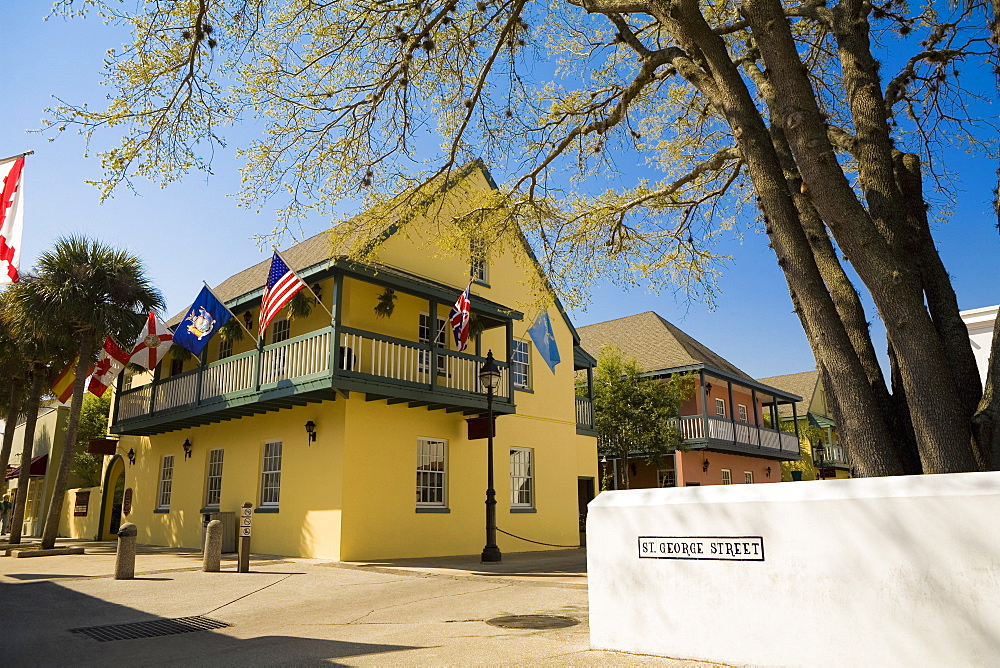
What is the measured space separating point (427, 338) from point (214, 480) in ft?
21.7

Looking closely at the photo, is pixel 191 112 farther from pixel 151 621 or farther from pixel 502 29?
pixel 151 621

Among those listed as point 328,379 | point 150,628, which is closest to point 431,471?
point 328,379

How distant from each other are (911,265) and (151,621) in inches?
318

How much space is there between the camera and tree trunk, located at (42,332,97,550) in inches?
646

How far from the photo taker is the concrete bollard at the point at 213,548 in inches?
446

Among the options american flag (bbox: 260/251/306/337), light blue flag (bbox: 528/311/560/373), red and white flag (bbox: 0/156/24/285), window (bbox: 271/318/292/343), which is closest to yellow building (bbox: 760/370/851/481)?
light blue flag (bbox: 528/311/560/373)

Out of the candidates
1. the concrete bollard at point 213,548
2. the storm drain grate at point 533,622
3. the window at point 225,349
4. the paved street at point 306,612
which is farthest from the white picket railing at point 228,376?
the storm drain grate at point 533,622

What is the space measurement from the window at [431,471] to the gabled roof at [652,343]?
12968 millimetres

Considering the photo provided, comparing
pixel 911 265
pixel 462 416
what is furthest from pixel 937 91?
pixel 462 416

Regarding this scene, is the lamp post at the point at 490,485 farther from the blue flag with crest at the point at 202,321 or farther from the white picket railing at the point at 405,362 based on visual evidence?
the blue flag with crest at the point at 202,321

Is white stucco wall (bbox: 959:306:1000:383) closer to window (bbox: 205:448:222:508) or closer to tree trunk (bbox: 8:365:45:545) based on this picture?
window (bbox: 205:448:222:508)

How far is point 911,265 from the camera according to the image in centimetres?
525

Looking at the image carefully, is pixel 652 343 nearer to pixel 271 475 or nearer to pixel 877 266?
pixel 271 475

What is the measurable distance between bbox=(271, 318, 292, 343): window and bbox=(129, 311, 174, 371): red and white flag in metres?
2.29
